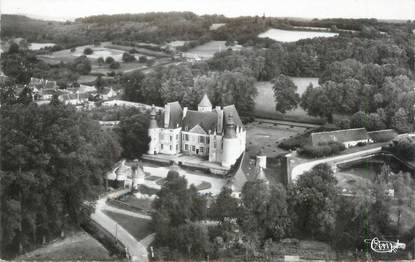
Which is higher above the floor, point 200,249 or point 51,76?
point 51,76

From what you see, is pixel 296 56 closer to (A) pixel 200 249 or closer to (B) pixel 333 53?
(B) pixel 333 53

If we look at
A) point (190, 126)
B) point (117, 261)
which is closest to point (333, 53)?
point (190, 126)

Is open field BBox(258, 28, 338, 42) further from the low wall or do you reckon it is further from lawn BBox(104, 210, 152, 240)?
lawn BBox(104, 210, 152, 240)

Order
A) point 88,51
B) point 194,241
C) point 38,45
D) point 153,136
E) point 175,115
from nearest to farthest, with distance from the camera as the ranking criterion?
point 194,241, point 38,45, point 88,51, point 153,136, point 175,115

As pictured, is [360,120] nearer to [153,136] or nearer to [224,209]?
[153,136]

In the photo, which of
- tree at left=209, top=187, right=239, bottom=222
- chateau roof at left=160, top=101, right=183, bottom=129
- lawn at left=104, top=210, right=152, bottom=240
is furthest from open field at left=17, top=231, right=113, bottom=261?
chateau roof at left=160, top=101, right=183, bottom=129

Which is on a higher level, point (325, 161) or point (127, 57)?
point (127, 57)

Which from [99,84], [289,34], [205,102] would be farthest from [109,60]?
[289,34]

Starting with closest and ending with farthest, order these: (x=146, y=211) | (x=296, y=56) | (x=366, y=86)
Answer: (x=146, y=211)
(x=366, y=86)
(x=296, y=56)
